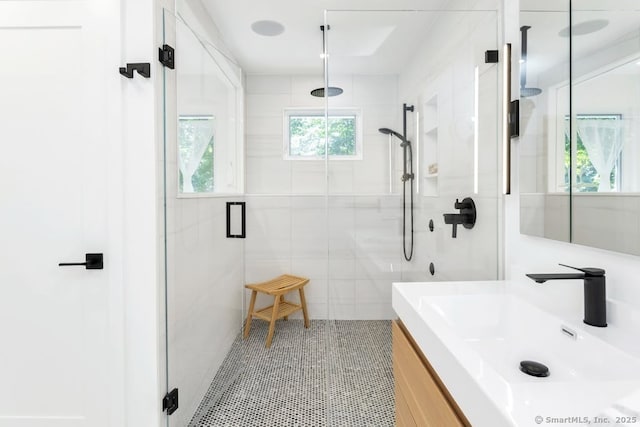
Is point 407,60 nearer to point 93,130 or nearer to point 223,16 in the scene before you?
point 223,16

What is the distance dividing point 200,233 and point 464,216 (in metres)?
1.50

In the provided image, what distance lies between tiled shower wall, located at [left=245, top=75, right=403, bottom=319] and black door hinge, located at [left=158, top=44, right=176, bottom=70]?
864mm

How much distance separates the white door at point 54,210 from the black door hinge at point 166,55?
19 cm

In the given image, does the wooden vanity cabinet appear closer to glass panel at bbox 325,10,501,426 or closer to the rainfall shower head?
glass panel at bbox 325,10,501,426

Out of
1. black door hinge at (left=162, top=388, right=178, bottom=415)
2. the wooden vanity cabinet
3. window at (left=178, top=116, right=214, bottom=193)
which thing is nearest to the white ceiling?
window at (left=178, top=116, right=214, bottom=193)

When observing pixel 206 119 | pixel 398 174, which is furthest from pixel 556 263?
pixel 206 119

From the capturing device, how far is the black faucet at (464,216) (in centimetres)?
152

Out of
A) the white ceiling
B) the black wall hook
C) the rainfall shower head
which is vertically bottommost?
the rainfall shower head

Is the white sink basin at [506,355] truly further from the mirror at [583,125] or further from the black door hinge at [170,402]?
the black door hinge at [170,402]

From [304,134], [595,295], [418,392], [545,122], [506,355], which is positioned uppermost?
[304,134]

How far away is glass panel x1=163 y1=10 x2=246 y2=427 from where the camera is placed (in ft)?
5.05

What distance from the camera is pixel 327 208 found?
6.21 ft

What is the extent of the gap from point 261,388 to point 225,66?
2283 millimetres

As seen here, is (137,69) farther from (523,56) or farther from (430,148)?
(523,56)
